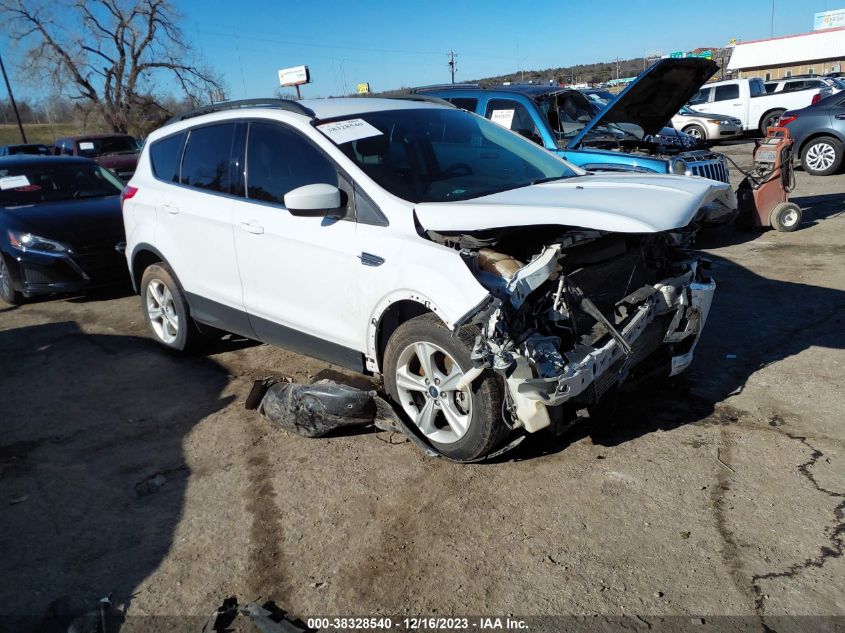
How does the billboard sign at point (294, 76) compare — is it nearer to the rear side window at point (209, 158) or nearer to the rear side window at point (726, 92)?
the rear side window at point (726, 92)

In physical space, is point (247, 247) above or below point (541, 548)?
above

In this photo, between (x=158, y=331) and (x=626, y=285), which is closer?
(x=626, y=285)

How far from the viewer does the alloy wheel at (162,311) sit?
5.62 m

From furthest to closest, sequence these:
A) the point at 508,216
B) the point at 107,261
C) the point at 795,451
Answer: the point at 107,261, the point at 795,451, the point at 508,216

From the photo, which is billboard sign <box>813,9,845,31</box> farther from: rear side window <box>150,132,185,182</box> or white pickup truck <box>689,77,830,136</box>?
rear side window <box>150,132,185,182</box>

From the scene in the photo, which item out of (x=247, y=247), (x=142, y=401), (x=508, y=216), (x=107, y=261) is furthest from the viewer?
(x=107, y=261)

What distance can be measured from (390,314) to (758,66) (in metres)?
50.9

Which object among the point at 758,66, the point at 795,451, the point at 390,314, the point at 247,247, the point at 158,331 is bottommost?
the point at 795,451

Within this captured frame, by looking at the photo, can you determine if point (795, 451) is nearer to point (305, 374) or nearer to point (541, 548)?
point (541, 548)

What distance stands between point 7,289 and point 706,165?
8410 mm

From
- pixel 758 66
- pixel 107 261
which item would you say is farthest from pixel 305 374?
pixel 758 66

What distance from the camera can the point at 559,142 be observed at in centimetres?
811

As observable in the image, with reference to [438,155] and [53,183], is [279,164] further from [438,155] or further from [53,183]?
[53,183]

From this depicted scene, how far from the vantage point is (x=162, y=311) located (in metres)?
5.73
